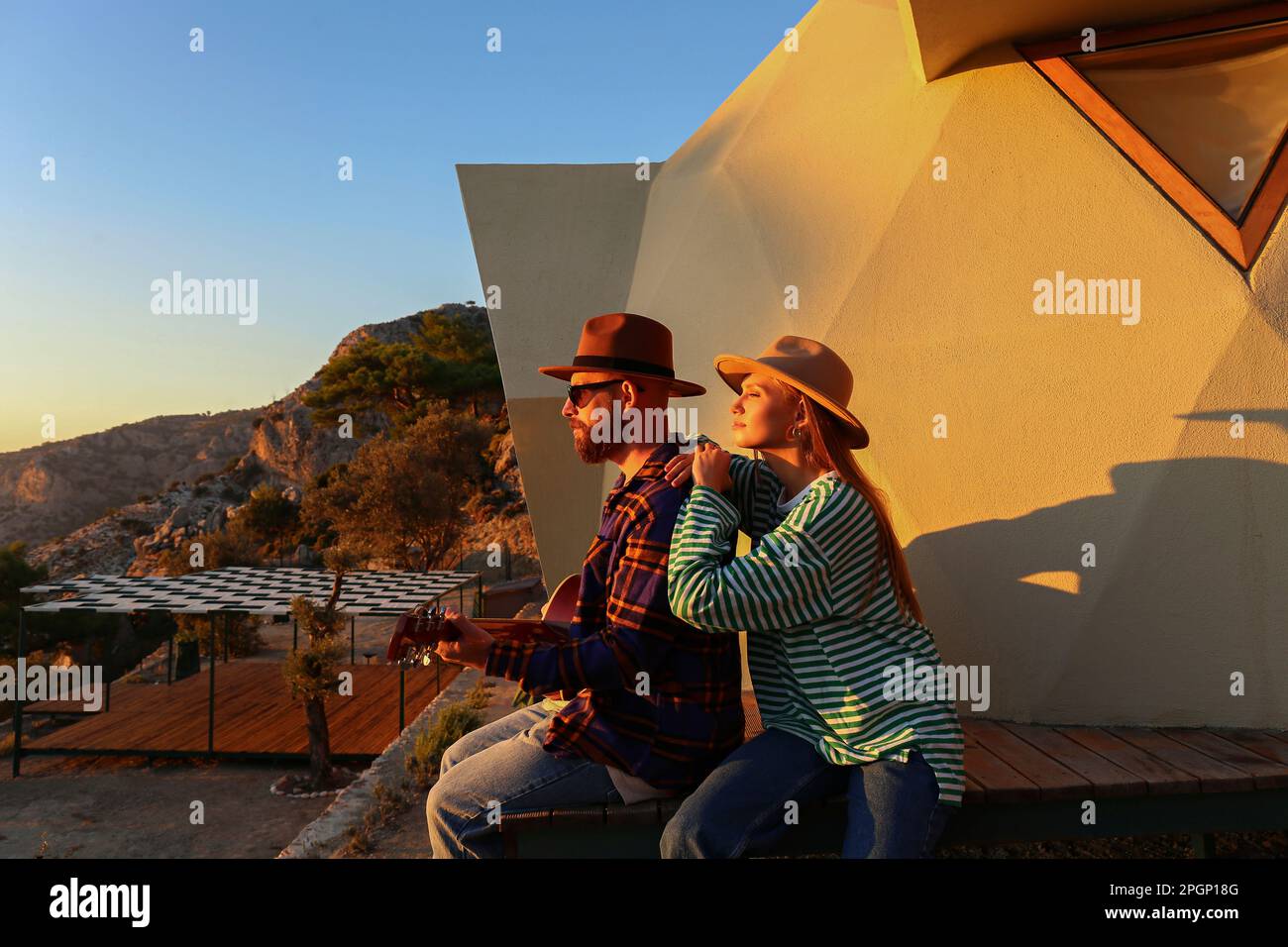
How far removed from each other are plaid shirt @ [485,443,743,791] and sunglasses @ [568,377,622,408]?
17.4 inches

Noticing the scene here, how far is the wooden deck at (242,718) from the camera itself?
1177cm

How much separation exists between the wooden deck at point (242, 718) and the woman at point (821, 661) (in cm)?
1009

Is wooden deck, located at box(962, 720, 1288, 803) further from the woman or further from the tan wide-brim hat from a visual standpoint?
the tan wide-brim hat

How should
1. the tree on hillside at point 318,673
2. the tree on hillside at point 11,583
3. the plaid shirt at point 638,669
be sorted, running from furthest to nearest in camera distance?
the tree on hillside at point 11,583 → the tree on hillside at point 318,673 → the plaid shirt at point 638,669

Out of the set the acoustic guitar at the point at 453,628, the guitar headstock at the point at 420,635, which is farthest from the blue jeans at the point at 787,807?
the guitar headstock at the point at 420,635

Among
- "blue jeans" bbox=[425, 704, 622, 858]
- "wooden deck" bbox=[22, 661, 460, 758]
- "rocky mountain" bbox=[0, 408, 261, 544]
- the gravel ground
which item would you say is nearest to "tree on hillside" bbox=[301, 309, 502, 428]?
"rocky mountain" bbox=[0, 408, 261, 544]

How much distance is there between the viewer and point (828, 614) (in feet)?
7.66

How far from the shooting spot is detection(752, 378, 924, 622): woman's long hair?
7.97ft

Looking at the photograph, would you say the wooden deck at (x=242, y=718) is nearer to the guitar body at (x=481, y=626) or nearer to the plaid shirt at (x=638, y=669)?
the guitar body at (x=481, y=626)

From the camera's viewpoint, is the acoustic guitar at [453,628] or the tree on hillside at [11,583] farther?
the tree on hillside at [11,583]

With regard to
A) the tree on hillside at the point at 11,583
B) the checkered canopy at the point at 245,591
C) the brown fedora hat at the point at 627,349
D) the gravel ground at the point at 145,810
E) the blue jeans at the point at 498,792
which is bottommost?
the gravel ground at the point at 145,810

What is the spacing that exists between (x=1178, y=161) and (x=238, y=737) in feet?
43.8

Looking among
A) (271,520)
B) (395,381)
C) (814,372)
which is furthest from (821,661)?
(395,381)
